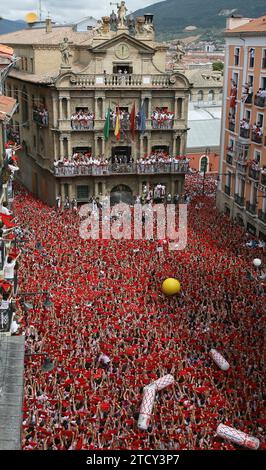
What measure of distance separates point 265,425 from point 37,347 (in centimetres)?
952

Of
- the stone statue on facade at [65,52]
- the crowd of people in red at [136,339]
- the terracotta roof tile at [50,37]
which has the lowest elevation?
the crowd of people in red at [136,339]

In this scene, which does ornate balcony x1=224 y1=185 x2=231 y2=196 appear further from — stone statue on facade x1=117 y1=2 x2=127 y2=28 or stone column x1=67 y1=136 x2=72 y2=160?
stone statue on facade x1=117 y1=2 x2=127 y2=28

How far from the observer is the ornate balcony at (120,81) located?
45.6 metres

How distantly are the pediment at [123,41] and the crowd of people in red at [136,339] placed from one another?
51.3 feet

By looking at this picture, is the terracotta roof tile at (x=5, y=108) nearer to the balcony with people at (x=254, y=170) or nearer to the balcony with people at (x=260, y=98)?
the balcony with people at (x=260, y=98)

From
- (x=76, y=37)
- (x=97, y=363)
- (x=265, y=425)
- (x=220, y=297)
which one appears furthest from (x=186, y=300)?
(x=76, y=37)

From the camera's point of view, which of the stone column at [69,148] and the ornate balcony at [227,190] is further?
the ornate balcony at [227,190]

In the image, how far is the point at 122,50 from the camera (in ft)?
151

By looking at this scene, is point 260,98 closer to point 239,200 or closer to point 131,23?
point 239,200

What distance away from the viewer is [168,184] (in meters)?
49.7

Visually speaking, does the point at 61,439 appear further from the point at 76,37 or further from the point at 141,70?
the point at 76,37

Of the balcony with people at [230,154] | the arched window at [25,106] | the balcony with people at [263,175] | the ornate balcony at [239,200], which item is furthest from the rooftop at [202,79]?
the balcony with people at [263,175]

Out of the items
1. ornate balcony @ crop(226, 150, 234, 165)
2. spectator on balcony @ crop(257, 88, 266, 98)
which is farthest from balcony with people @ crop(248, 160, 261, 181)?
spectator on balcony @ crop(257, 88, 266, 98)

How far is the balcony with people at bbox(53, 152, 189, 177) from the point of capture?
46.8 meters
